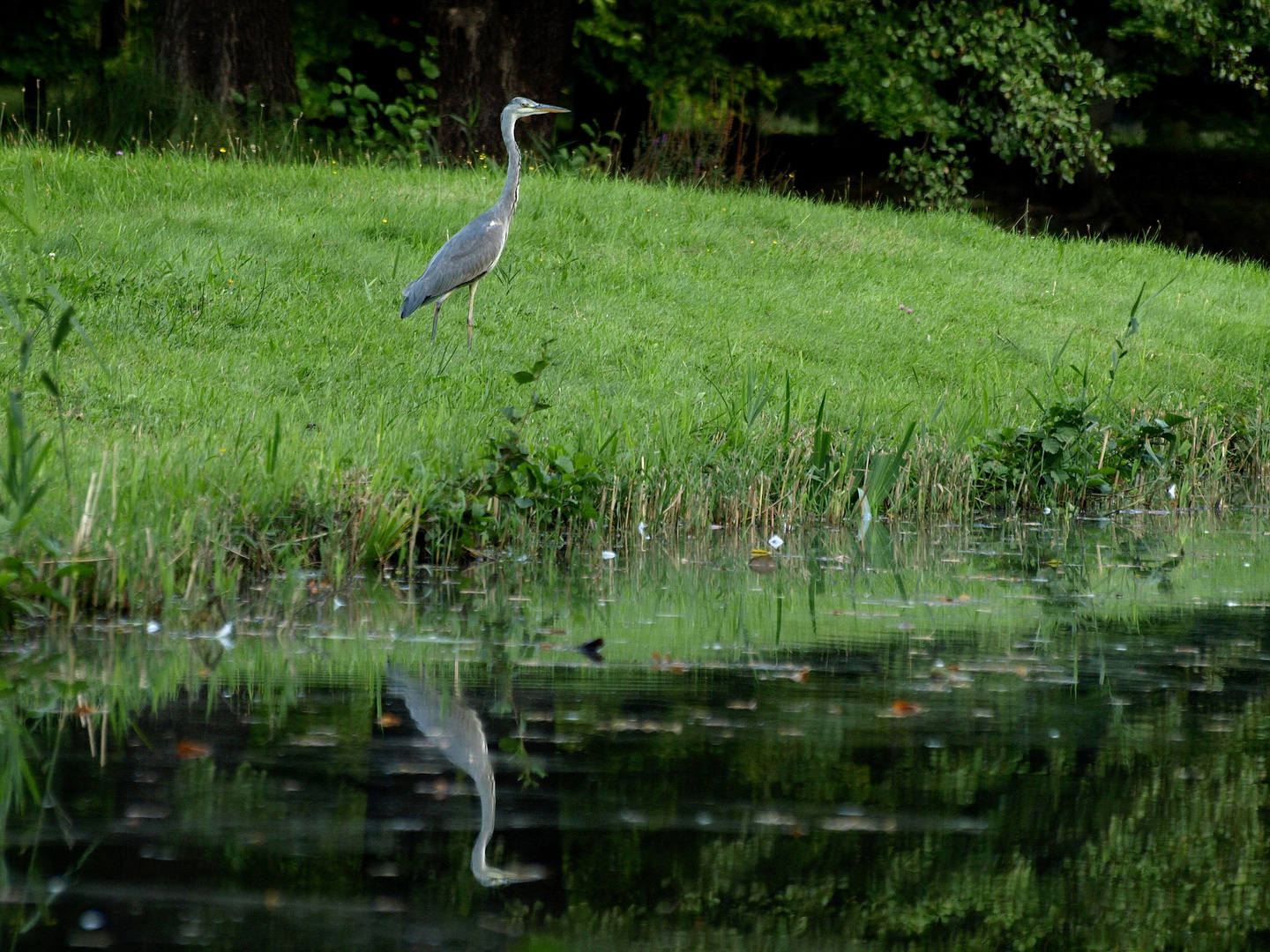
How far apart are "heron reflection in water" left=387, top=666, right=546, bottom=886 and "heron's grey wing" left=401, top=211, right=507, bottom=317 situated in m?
A: 5.22

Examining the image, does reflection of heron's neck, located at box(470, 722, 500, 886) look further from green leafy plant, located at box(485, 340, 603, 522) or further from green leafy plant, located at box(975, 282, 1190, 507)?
green leafy plant, located at box(975, 282, 1190, 507)

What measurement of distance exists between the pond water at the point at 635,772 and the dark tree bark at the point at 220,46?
1037cm

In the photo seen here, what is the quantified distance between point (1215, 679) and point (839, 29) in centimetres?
1409

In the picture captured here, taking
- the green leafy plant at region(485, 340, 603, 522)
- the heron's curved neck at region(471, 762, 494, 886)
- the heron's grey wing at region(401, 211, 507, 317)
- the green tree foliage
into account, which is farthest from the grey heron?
the green tree foliage

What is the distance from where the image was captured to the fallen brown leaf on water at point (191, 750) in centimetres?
381

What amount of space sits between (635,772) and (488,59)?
43.4 feet

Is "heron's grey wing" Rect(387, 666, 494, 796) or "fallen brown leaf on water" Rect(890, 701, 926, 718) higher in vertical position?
"fallen brown leaf on water" Rect(890, 701, 926, 718)

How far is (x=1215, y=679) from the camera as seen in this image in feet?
16.6

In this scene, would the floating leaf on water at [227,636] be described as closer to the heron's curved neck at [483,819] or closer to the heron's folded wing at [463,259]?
the heron's curved neck at [483,819]

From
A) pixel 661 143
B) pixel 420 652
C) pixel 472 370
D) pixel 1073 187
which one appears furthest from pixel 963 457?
pixel 1073 187

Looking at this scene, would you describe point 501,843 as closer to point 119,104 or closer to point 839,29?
point 119,104

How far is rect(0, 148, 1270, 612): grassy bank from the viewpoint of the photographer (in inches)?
257

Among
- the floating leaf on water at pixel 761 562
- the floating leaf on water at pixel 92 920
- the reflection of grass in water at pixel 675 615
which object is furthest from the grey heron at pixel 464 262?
the floating leaf on water at pixel 92 920

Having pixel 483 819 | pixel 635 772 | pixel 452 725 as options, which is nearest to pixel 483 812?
pixel 483 819
